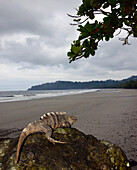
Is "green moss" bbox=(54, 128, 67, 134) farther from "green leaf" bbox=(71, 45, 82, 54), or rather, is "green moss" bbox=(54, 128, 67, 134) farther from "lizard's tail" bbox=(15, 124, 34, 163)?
"green leaf" bbox=(71, 45, 82, 54)

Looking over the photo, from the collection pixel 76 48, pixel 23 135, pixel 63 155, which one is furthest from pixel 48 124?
pixel 76 48

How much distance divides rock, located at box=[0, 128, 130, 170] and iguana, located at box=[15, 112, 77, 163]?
108mm

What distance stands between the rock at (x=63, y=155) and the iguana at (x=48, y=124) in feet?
0.35

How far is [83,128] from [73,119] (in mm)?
3208

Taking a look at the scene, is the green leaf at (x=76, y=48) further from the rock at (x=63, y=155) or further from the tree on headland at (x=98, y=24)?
the rock at (x=63, y=155)

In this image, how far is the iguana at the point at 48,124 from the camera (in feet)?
8.56

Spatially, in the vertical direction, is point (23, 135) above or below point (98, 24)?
below

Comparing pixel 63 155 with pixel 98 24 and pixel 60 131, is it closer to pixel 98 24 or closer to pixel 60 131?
pixel 60 131

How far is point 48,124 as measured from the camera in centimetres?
311

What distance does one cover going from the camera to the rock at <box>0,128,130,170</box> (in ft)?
7.05

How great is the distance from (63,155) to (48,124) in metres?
0.94

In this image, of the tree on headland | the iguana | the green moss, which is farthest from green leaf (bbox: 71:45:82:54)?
the green moss

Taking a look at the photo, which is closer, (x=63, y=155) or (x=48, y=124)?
(x=63, y=155)

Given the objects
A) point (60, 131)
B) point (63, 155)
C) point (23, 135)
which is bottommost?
point (63, 155)
